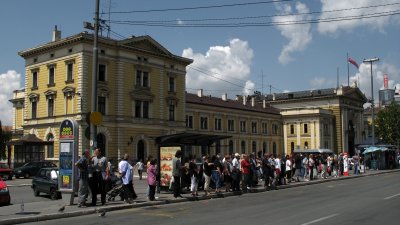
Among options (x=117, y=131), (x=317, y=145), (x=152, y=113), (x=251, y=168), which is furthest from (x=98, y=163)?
(x=317, y=145)

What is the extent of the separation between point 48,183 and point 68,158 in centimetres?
555

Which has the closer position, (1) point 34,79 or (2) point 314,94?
(1) point 34,79

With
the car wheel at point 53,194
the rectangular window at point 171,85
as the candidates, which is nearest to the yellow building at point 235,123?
the rectangular window at point 171,85

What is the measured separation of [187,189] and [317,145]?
80.4m

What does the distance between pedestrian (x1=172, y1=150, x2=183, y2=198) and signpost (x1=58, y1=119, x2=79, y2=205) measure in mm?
4613

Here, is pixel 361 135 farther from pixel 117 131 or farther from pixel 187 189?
pixel 187 189

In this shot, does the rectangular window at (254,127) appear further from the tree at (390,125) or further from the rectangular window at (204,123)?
the tree at (390,125)

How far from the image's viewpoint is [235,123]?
87.8 m

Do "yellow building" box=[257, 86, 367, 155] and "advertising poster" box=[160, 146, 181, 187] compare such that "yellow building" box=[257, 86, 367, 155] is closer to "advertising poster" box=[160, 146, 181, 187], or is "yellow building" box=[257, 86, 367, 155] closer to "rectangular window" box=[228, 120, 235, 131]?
"rectangular window" box=[228, 120, 235, 131]

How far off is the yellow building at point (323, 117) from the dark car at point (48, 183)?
83554mm

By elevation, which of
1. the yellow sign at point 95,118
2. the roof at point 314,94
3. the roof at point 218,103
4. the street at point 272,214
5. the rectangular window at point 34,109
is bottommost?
the street at point 272,214

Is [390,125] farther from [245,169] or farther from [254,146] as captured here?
[245,169]

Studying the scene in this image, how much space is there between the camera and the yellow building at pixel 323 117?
334ft

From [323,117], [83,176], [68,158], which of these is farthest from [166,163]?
[323,117]
